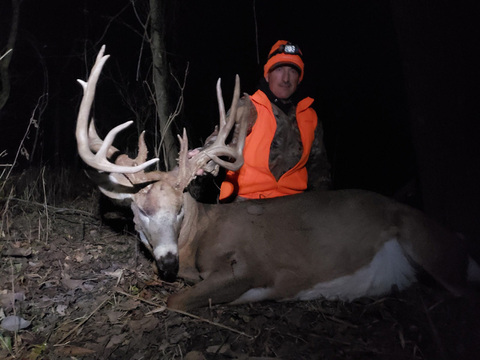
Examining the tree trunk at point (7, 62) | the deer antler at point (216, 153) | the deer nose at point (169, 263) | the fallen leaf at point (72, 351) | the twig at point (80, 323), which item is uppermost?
the tree trunk at point (7, 62)

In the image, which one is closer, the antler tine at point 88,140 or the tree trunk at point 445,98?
the antler tine at point 88,140

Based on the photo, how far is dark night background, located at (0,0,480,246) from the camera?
3.56 m

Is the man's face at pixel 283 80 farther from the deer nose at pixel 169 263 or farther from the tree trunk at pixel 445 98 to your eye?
the deer nose at pixel 169 263

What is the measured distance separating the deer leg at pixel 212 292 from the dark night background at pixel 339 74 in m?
2.11

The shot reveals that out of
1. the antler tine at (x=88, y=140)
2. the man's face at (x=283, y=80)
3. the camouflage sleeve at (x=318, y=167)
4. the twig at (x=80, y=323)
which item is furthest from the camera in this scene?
the camouflage sleeve at (x=318, y=167)

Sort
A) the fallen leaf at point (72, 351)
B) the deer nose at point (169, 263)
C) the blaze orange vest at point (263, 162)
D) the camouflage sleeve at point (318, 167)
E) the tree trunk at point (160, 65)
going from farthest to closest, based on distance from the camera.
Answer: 1. the tree trunk at point (160, 65)
2. the camouflage sleeve at point (318, 167)
3. the blaze orange vest at point (263, 162)
4. the deer nose at point (169, 263)
5. the fallen leaf at point (72, 351)

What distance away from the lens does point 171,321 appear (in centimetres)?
304

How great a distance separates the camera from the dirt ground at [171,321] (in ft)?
8.80

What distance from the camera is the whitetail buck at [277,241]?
11.2 ft

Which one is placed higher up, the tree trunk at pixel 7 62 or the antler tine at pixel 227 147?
the tree trunk at pixel 7 62

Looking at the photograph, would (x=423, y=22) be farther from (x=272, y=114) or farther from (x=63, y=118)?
(x=63, y=118)

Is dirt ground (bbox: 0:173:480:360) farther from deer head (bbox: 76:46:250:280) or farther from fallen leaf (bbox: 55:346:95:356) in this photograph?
deer head (bbox: 76:46:250:280)

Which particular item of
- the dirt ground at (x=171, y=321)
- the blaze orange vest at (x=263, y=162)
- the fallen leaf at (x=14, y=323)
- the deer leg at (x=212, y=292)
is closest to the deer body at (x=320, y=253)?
the deer leg at (x=212, y=292)

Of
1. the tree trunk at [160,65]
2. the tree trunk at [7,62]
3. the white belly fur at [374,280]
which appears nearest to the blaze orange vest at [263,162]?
the white belly fur at [374,280]
